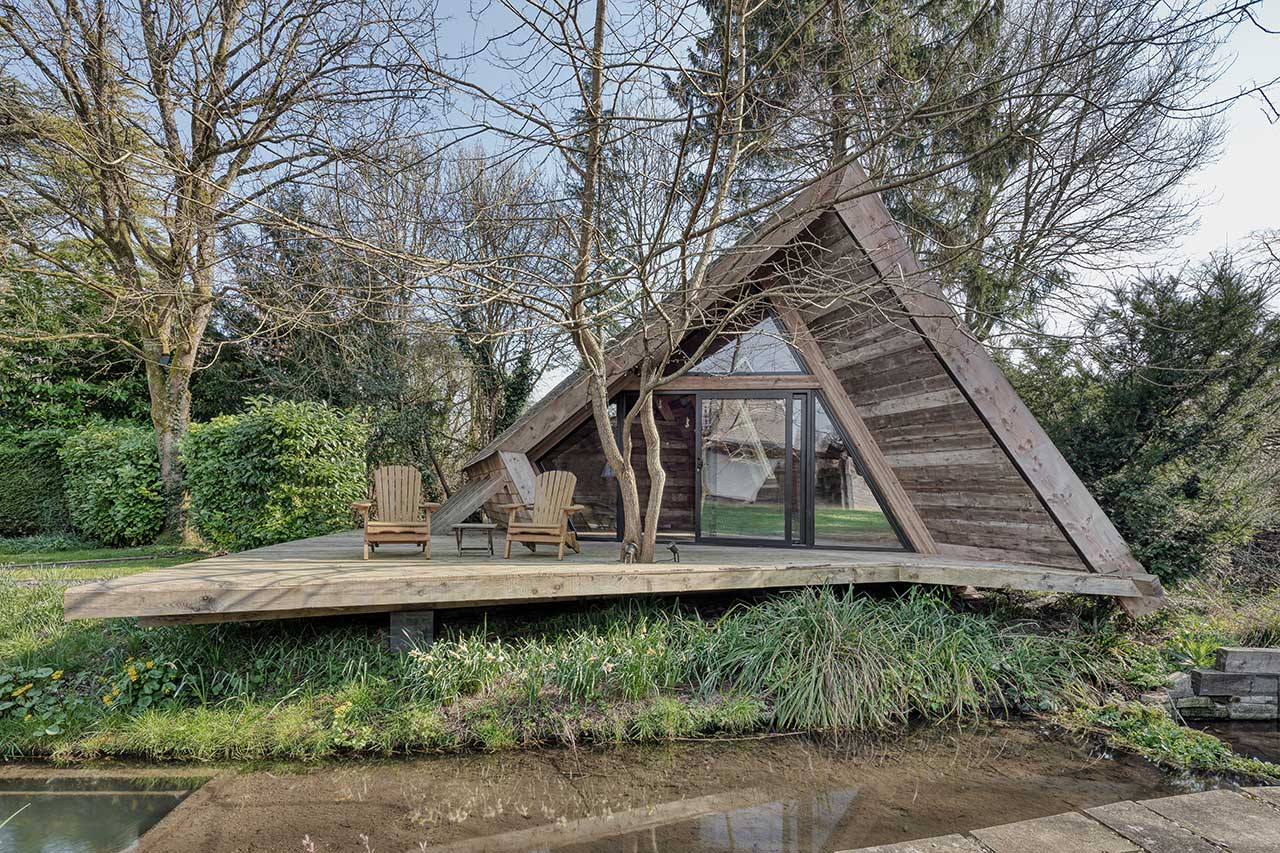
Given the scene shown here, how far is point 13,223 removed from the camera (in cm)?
703

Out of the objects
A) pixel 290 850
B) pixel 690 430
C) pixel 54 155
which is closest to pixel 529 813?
pixel 290 850

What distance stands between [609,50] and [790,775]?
4684 mm

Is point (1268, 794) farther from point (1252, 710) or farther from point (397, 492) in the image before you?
point (397, 492)

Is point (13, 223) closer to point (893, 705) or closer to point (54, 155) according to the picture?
point (54, 155)

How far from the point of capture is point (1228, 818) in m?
2.27

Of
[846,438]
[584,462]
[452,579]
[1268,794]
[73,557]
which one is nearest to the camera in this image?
[1268,794]

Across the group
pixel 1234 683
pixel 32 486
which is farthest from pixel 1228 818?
pixel 32 486

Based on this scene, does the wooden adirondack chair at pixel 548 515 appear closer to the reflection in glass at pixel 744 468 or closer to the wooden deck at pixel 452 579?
the wooden deck at pixel 452 579

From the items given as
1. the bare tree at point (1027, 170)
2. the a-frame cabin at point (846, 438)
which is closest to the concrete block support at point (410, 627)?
the a-frame cabin at point (846, 438)

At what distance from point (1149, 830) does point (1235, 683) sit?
3.40 m

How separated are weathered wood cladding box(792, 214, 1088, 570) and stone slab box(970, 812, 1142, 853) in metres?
3.31

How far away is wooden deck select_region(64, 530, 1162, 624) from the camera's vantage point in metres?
3.69

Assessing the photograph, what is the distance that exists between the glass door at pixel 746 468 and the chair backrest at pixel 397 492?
2.79 m

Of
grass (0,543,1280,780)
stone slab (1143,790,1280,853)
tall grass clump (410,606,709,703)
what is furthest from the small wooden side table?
stone slab (1143,790,1280,853)
